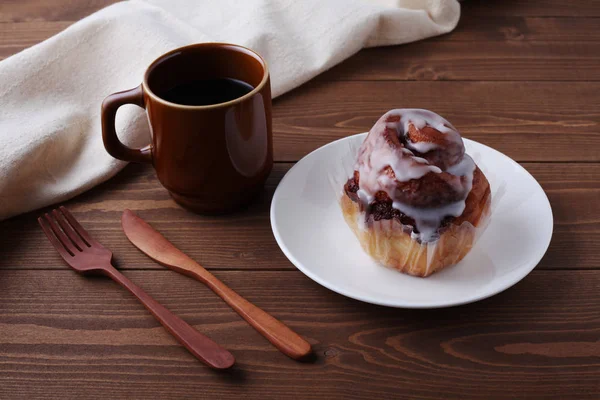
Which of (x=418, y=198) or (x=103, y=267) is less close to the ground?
(x=418, y=198)

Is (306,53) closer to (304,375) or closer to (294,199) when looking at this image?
(294,199)

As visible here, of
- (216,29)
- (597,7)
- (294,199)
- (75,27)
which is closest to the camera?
(294,199)

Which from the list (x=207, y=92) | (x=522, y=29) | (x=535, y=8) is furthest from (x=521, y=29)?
(x=207, y=92)

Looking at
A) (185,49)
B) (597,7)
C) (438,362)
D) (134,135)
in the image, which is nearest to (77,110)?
(134,135)

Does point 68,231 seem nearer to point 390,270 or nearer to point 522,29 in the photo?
point 390,270

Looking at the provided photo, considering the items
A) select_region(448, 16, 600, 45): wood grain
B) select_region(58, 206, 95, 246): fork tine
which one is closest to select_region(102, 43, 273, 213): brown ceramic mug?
select_region(58, 206, 95, 246): fork tine

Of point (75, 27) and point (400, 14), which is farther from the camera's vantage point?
point (400, 14)
